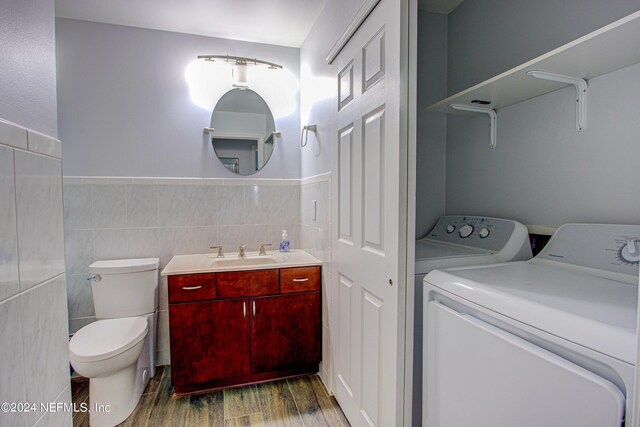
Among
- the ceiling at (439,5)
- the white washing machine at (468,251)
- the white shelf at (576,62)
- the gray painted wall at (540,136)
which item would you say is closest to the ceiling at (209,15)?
the ceiling at (439,5)

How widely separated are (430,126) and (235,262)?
166 centimetres

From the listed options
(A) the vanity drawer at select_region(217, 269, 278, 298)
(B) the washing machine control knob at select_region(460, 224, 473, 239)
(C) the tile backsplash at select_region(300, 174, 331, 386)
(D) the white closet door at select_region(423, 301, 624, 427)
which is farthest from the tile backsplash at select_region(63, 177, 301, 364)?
(D) the white closet door at select_region(423, 301, 624, 427)

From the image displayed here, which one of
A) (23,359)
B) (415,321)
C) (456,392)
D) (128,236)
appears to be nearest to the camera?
(23,359)

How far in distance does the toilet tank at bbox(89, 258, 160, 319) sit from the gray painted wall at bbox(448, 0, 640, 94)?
2.40 meters

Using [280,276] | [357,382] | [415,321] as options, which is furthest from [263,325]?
[415,321]

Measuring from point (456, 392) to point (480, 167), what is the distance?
4.04 feet

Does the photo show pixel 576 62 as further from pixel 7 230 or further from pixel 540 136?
pixel 7 230

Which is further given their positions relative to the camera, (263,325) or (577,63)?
(263,325)

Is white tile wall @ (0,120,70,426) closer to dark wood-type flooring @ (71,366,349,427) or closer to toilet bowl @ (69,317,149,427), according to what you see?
toilet bowl @ (69,317,149,427)

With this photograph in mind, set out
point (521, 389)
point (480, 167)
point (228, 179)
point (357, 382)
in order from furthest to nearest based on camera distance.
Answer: point (228, 179)
point (480, 167)
point (357, 382)
point (521, 389)

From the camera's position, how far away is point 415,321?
130 centimetres

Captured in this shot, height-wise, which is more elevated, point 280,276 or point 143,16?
point 143,16

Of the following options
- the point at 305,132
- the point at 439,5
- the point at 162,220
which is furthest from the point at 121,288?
the point at 439,5

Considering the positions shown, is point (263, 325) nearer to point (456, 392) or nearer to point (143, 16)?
point (456, 392)
